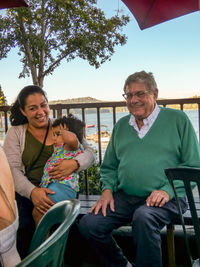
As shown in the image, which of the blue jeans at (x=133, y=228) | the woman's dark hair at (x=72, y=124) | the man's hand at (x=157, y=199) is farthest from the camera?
the woman's dark hair at (x=72, y=124)

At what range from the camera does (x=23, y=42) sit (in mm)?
11562

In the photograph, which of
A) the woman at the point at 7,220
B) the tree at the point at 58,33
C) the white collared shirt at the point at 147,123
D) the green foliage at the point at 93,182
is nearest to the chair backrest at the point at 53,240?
the woman at the point at 7,220

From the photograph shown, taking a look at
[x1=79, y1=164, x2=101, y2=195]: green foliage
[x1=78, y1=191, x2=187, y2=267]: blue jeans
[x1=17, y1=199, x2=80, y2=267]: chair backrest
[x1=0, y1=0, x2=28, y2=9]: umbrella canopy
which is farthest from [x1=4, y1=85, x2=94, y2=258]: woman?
[x1=79, y1=164, x2=101, y2=195]: green foliage

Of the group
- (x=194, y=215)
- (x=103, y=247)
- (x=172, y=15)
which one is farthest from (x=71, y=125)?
(x=172, y=15)

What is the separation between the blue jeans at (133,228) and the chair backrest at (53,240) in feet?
3.09

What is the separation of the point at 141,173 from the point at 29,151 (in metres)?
0.91

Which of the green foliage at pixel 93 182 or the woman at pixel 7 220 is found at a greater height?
the woman at pixel 7 220

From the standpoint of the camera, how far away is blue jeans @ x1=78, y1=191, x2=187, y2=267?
1.83 meters

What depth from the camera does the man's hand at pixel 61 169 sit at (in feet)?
7.13

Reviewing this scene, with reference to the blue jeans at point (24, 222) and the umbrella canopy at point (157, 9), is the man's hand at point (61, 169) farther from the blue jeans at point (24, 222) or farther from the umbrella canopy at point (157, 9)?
the umbrella canopy at point (157, 9)

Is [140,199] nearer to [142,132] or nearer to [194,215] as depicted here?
[142,132]

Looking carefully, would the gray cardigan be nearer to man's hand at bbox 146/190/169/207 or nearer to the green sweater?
the green sweater

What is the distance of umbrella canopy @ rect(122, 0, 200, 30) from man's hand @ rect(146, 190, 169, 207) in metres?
1.71

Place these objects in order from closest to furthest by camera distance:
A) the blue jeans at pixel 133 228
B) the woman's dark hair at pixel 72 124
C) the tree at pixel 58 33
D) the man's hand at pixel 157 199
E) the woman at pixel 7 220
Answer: the woman at pixel 7 220
the blue jeans at pixel 133 228
the man's hand at pixel 157 199
the woman's dark hair at pixel 72 124
the tree at pixel 58 33
